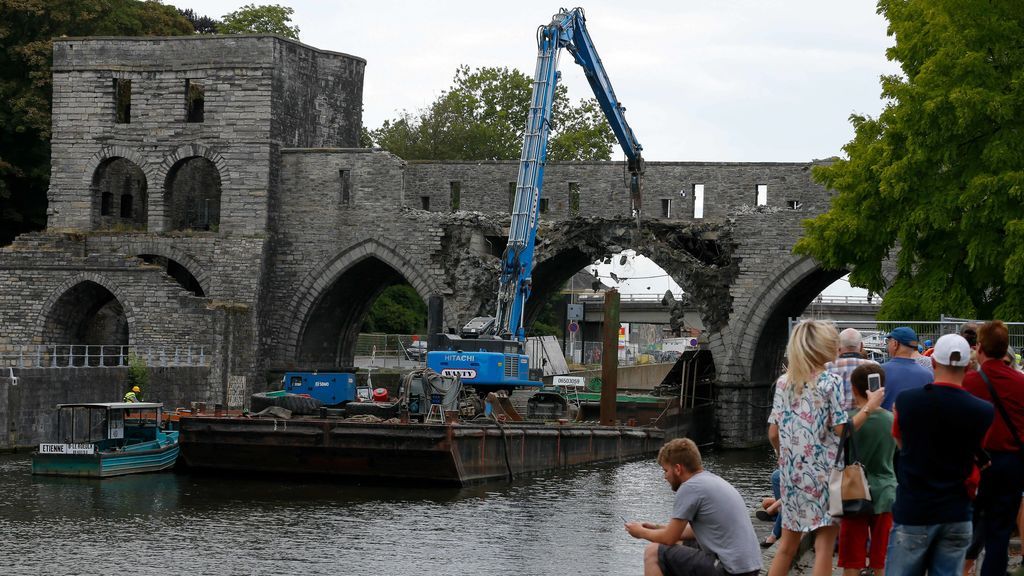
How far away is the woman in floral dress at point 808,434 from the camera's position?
712cm

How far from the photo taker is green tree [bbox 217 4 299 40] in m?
51.1

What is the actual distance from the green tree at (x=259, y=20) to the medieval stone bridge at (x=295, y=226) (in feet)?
49.1

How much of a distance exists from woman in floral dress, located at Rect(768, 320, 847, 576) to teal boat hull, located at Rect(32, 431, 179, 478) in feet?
54.3

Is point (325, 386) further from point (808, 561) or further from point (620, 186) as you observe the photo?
point (808, 561)

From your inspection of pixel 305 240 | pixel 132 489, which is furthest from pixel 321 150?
pixel 132 489

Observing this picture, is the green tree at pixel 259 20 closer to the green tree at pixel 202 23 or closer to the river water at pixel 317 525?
the green tree at pixel 202 23

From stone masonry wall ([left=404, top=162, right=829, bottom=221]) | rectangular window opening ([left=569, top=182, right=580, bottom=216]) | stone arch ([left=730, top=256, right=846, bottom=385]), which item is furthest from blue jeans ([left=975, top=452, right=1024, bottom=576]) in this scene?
rectangular window opening ([left=569, top=182, right=580, bottom=216])

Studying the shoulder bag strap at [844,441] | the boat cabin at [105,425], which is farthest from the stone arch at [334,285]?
the shoulder bag strap at [844,441]

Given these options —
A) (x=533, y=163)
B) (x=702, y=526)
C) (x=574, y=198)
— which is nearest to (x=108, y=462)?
(x=533, y=163)

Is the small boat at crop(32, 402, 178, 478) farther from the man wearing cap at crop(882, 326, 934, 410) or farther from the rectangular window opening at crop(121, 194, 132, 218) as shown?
the man wearing cap at crop(882, 326, 934, 410)

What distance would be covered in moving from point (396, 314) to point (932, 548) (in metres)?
45.7

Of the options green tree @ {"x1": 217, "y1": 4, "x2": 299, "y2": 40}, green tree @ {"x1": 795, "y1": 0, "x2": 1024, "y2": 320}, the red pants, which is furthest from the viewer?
green tree @ {"x1": 217, "y1": 4, "x2": 299, "y2": 40}

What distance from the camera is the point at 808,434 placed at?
724cm

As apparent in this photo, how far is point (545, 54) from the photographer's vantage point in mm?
29516
